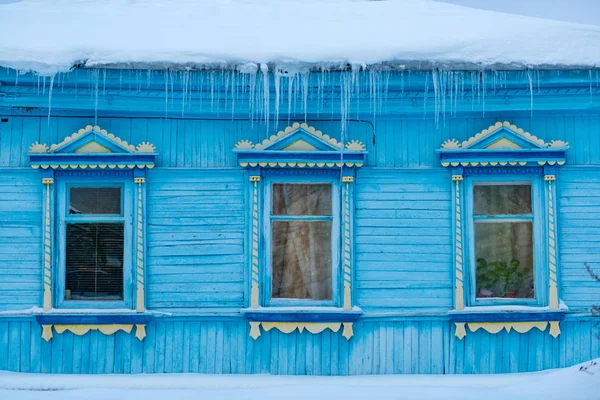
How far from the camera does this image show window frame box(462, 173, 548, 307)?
6.05 metres

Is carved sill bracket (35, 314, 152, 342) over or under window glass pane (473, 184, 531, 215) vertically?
under

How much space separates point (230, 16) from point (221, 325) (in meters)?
3.84

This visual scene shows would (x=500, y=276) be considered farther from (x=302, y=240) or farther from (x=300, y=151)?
(x=300, y=151)

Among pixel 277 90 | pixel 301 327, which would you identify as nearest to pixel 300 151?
pixel 277 90

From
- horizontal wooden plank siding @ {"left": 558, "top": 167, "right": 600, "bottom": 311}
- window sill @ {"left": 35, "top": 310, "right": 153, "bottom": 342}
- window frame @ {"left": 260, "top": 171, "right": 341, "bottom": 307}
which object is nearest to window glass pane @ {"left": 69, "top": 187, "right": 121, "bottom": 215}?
window sill @ {"left": 35, "top": 310, "right": 153, "bottom": 342}

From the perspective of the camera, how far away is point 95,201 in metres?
6.09

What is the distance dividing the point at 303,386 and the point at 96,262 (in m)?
2.52

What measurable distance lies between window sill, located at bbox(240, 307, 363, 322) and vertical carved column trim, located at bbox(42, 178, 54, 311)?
1.99 metres

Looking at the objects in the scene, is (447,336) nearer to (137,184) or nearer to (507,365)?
(507,365)

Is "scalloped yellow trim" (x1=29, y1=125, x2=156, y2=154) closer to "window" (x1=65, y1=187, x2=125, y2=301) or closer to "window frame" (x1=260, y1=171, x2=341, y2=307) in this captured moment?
"window" (x1=65, y1=187, x2=125, y2=301)

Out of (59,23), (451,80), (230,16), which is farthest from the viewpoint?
(230,16)

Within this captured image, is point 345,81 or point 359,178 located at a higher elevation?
point 345,81

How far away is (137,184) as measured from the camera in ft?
19.7

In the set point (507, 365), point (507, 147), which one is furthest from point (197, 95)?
point (507, 365)
